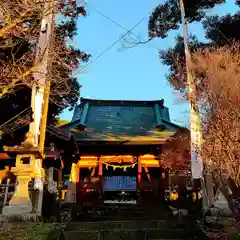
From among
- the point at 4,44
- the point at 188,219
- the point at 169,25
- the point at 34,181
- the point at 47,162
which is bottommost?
the point at 188,219

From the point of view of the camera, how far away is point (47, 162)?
12570mm

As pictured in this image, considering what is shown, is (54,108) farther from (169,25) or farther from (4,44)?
(4,44)

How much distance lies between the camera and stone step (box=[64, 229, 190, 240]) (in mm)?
7781

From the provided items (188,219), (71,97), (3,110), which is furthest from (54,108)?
(188,219)

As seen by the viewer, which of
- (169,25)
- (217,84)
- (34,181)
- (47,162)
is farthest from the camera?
(169,25)

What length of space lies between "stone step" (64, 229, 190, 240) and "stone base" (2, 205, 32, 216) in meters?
1.31

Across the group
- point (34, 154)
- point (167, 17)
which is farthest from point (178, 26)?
point (34, 154)

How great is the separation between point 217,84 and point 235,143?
1.95m

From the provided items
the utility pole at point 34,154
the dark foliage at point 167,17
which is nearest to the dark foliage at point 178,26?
the dark foliage at point 167,17

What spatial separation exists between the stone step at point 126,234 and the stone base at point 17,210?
131cm

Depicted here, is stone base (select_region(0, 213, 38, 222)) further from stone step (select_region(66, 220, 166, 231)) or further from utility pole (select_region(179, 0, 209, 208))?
utility pole (select_region(179, 0, 209, 208))

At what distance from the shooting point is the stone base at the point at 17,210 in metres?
8.35

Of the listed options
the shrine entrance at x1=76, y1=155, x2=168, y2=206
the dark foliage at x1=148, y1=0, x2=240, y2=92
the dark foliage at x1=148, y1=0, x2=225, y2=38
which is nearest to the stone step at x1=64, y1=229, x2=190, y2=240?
the dark foliage at x1=148, y1=0, x2=240, y2=92

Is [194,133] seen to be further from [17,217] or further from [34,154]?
[17,217]
